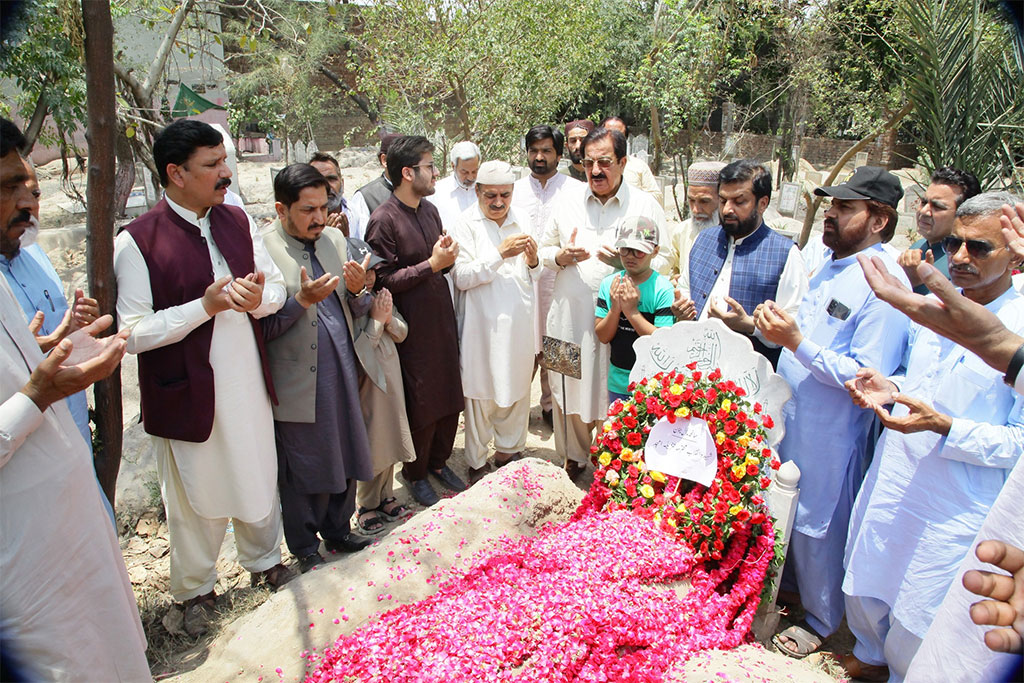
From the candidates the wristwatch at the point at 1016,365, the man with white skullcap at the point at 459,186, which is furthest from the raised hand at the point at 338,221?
the wristwatch at the point at 1016,365

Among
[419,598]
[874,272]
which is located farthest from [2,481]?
[874,272]

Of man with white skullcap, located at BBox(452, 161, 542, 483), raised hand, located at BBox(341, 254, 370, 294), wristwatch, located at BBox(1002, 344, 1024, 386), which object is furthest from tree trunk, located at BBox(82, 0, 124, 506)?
wristwatch, located at BBox(1002, 344, 1024, 386)

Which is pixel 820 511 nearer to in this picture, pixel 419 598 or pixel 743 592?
pixel 743 592

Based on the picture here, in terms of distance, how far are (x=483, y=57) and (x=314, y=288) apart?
699 centimetres

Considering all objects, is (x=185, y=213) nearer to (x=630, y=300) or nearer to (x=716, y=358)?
(x=630, y=300)

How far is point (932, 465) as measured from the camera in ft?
9.00

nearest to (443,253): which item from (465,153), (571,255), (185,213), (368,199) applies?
(571,255)

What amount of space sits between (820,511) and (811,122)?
23.2 metres

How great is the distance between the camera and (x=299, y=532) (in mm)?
3631

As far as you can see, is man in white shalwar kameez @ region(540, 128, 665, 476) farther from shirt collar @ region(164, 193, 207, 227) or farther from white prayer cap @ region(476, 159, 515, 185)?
shirt collar @ region(164, 193, 207, 227)

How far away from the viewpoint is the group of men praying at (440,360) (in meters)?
2.38

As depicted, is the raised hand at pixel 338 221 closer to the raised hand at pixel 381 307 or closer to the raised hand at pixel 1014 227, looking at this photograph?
the raised hand at pixel 381 307

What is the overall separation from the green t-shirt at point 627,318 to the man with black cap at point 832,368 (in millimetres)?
722

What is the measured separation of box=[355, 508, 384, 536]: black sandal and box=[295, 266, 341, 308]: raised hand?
1.56 metres
